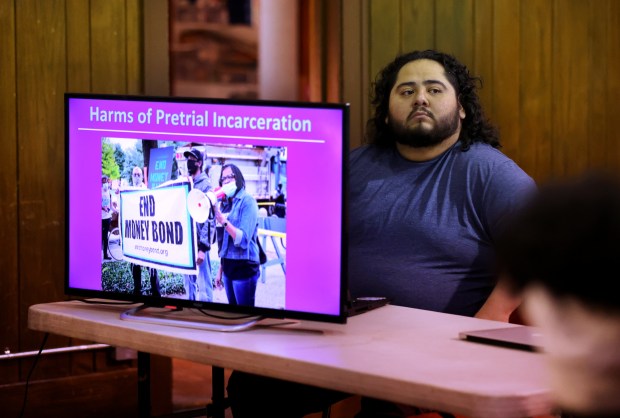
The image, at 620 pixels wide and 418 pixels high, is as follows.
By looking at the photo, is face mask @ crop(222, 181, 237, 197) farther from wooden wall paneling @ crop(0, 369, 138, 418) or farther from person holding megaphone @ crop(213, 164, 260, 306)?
wooden wall paneling @ crop(0, 369, 138, 418)

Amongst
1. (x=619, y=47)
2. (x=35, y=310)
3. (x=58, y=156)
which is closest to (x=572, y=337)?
(x=35, y=310)

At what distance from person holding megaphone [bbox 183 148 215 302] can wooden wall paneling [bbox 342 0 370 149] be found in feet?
6.41

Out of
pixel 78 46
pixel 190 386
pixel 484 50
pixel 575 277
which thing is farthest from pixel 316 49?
pixel 575 277

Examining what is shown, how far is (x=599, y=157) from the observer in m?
4.81

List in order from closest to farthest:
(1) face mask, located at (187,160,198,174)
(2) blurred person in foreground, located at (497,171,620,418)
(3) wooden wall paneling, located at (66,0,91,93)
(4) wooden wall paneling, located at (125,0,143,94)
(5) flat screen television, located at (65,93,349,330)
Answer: (2) blurred person in foreground, located at (497,171,620,418) < (5) flat screen television, located at (65,93,349,330) < (1) face mask, located at (187,160,198,174) < (3) wooden wall paneling, located at (66,0,91,93) < (4) wooden wall paneling, located at (125,0,143,94)

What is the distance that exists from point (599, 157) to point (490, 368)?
3.34 m

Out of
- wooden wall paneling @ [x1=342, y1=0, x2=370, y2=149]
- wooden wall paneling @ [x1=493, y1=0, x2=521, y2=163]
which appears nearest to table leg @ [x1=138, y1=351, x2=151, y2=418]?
wooden wall paneling @ [x1=342, y1=0, x2=370, y2=149]

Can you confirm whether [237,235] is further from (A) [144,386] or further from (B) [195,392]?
(B) [195,392]

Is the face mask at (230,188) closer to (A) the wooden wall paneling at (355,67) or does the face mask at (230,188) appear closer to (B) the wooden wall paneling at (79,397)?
(B) the wooden wall paneling at (79,397)

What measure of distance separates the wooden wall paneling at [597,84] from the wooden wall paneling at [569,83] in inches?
0.9

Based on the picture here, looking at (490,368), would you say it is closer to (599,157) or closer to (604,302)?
(604,302)

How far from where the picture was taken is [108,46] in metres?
3.55

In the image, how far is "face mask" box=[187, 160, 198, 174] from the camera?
6.95 feet

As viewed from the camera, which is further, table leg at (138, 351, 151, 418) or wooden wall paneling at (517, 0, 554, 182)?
wooden wall paneling at (517, 0, 554, 182)
